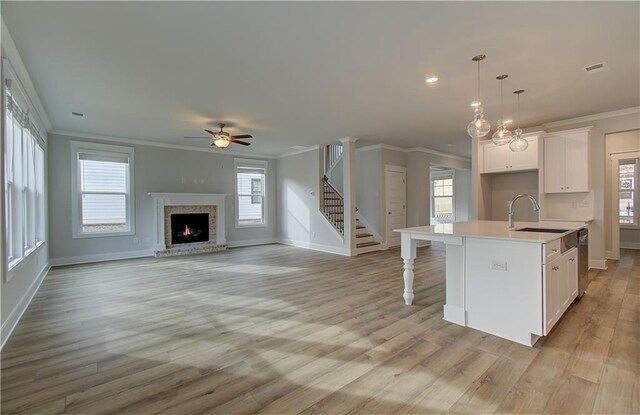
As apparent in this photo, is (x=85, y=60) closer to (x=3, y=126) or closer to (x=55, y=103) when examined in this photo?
(x=3, y=126)

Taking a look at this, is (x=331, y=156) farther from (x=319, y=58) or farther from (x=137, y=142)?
(x=319, y=58)

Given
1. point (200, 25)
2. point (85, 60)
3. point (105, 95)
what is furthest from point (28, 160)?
point (200, 25)

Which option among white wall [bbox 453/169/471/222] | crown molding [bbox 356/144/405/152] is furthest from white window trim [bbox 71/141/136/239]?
white wall [bbox 453/169/471/222]

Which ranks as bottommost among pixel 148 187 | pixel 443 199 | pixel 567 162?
pixel 443 199

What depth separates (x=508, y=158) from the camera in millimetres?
5566

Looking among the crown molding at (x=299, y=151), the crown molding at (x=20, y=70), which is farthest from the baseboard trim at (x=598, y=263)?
the crown molding at (x=20, y=70)

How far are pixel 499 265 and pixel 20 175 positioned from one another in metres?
5.38

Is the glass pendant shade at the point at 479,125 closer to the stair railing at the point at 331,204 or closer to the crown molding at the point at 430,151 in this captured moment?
the stair railing at the point at 331,204

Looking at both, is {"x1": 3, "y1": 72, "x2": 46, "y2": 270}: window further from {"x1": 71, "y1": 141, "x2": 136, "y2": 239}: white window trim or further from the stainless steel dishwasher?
the stainless steel dishwasher

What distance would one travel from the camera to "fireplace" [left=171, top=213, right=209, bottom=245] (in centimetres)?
723

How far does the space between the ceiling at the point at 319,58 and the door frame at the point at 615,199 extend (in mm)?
1939

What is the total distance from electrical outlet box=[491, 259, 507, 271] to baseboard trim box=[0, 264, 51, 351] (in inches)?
171

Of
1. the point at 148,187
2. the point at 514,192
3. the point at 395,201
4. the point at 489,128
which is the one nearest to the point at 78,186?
the point at 148,187

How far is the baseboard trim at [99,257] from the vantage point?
232 inches
